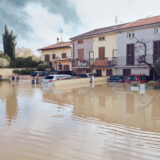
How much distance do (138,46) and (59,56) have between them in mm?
15854

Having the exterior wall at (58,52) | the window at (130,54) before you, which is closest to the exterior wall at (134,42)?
the window at (130,54)

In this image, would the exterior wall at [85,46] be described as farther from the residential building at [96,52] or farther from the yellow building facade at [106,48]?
the yellow building facade at [106,48]

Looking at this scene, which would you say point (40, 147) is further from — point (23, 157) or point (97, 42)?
point (97, 42)

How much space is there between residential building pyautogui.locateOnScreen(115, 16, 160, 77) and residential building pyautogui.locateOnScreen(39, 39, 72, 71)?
926cm

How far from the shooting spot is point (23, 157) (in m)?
4.36

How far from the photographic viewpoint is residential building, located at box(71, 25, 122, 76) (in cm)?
2439

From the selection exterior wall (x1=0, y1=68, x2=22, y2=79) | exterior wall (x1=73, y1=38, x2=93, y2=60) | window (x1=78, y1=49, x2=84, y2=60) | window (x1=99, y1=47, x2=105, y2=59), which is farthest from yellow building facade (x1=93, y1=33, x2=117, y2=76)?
exterior wall (x1=0, y1=68, x2=22, y2=79)

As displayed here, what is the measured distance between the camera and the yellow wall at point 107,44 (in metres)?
24.3

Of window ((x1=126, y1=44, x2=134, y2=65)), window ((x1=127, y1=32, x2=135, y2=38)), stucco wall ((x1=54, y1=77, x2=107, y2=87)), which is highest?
window ((x1=127, y1=32, x2=135, y2=38))

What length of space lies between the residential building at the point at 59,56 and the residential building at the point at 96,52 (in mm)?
2417

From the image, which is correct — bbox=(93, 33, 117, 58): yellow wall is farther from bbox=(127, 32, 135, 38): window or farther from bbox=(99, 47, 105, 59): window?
bbox=(127, 32, 135, 38): window

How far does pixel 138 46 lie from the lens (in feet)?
71.2

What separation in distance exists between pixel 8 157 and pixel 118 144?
2.85 meters

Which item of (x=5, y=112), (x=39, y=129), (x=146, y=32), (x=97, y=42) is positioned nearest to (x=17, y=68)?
(x=97, y=42)
